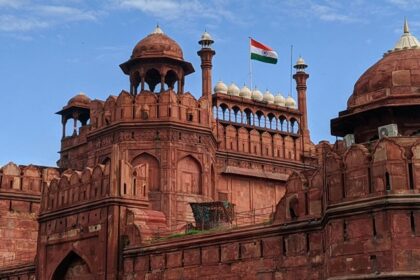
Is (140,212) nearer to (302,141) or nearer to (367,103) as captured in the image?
(367,103)

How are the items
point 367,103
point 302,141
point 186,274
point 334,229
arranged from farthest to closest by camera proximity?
point 302,141
point 186,274
point 367,103
point 334,229

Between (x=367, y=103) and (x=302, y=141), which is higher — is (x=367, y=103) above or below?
below

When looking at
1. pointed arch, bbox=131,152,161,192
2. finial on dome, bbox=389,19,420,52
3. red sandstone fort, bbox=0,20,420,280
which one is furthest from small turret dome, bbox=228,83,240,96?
finial on dome, bbox=389,19,420,52

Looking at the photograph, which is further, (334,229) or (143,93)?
(143,93)

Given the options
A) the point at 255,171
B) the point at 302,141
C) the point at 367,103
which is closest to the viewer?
the point at 367,103

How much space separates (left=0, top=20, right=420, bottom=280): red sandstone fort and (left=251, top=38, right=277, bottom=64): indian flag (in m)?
2.02

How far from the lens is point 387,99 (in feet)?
61.8

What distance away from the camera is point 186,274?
22953 millimetres

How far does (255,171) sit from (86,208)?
10.8 metres

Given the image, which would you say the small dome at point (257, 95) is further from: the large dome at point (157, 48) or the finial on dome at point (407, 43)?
the finial on dome at point (407, 43)

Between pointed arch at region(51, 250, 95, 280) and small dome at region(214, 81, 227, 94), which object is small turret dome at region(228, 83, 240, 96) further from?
pointed arch at region(51, 250, 95, 280)

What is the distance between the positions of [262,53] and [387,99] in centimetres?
1892

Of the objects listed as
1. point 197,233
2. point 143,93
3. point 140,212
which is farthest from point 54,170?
point 197,233

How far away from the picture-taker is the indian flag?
3719cm
